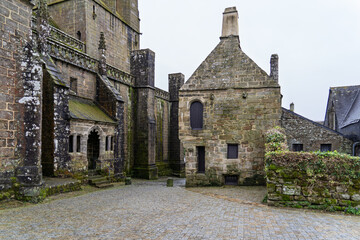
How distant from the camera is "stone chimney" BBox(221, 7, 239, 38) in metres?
14.3

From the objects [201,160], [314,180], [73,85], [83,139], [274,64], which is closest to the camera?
[314,180]

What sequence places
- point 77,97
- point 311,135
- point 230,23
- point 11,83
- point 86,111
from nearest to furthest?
point 11,83 < point 230,23 < point 86,111 < point 77,97 < point 311,135

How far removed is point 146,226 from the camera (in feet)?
20.1

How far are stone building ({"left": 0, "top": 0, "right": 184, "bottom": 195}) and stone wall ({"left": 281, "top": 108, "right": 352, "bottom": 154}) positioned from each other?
405 inches

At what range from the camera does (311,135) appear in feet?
63.8

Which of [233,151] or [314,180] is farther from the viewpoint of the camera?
[233,151]

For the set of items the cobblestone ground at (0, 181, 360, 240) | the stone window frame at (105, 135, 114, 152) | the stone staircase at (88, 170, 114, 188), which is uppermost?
the stone window frame at (105, 135, 114, 152)

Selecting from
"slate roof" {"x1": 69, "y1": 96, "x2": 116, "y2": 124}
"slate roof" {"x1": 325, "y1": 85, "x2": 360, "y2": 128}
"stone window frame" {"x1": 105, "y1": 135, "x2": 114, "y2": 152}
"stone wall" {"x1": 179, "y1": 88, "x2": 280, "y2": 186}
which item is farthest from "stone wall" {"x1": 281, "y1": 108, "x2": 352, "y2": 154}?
"slate roof" {"x1": 69, "y1": 96, "x2": 116, "y2": 124}

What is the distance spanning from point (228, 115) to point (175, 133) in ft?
43.4

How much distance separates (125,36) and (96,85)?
9.77 m

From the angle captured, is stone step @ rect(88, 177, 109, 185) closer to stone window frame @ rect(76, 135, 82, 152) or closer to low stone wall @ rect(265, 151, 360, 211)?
stone window frame @ rect(76, 135, 82, 152)

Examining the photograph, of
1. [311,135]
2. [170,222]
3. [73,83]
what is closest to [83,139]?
[73,83]

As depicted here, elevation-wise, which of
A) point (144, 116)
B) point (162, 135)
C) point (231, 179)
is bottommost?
point (231, 179)

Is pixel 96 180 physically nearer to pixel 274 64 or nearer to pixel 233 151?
pixel 233 151
